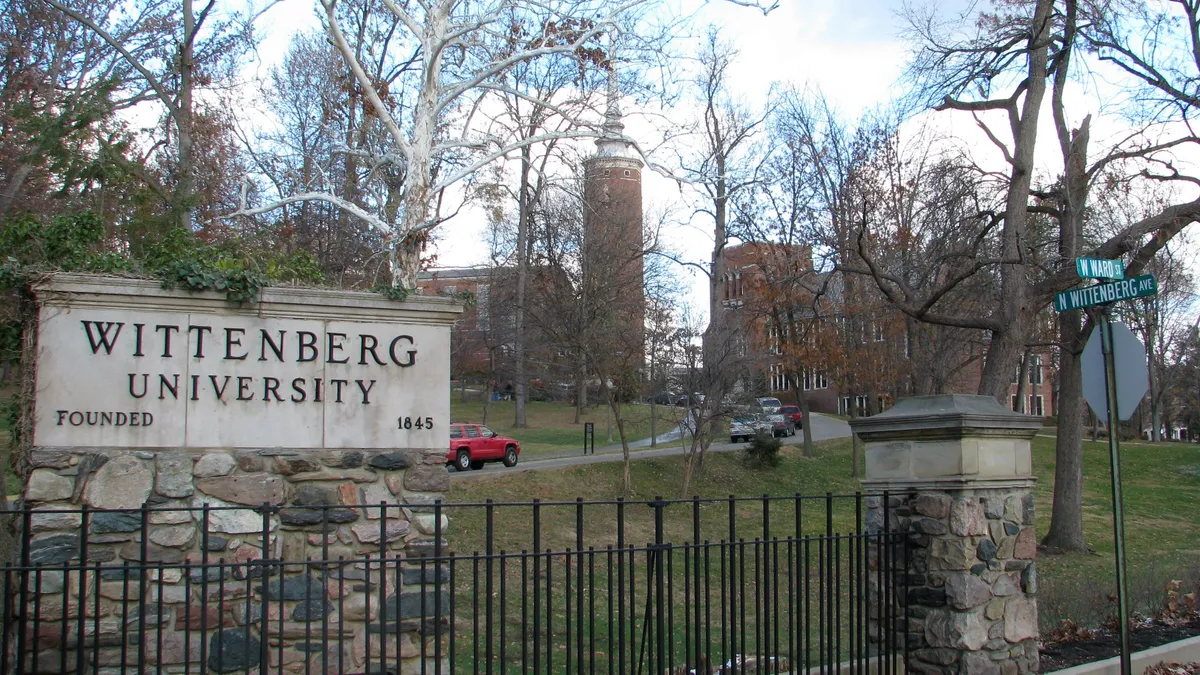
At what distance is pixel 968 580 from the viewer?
6.09 m

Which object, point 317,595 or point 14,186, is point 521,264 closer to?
point 14,186

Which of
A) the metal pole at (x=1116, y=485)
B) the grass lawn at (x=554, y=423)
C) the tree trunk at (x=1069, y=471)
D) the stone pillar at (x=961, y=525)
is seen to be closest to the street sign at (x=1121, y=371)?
the metal pole at (x=1116, y=485)

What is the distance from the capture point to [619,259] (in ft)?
102

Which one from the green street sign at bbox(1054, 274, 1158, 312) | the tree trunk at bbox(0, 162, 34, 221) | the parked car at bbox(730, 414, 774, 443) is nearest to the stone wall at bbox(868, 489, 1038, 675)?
the green street sign at bbox(1054, 274, 1158, 312)

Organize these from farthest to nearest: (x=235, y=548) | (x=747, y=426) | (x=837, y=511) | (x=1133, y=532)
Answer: (x=747, y=426), (x=1133, y=532), (x=837, y=511), (x=235, y=548)

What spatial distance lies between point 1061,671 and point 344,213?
19.4 m

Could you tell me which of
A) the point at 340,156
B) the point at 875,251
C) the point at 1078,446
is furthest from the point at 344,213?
the point at 1078,446

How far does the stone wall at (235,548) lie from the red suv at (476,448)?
1704 cm

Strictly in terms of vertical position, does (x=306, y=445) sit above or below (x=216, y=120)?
below

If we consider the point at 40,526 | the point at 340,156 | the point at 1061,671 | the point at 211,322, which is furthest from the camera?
the point at 340,156

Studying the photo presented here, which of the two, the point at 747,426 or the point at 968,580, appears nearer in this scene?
the point at 968,580

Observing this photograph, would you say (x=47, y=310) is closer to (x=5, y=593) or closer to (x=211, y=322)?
(x=211, y=322)

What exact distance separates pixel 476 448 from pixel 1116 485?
61.0 ft

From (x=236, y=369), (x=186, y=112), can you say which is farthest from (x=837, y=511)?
(x=236, y=369)
